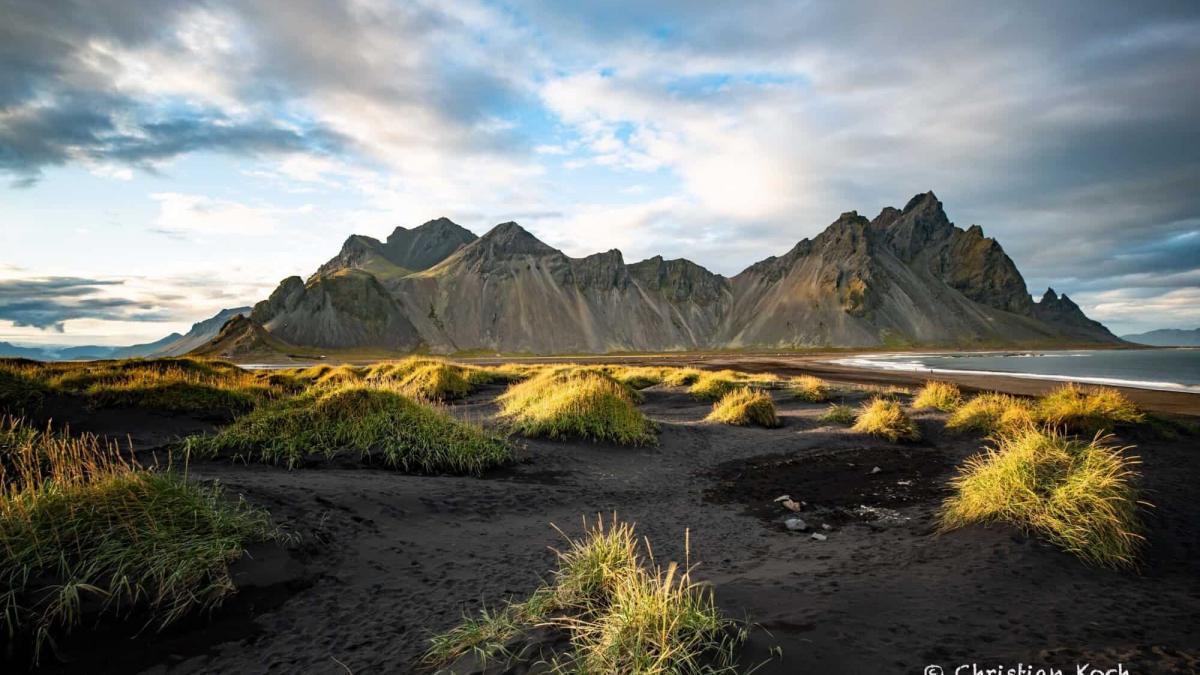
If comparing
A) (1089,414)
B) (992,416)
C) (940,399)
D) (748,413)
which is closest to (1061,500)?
(992,416)

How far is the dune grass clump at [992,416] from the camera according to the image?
Result: 43.9ft

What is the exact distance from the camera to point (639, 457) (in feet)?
41.4

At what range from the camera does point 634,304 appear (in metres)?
174

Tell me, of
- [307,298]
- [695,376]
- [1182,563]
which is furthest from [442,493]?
[307,298]

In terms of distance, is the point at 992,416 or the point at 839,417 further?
the point at 839,417

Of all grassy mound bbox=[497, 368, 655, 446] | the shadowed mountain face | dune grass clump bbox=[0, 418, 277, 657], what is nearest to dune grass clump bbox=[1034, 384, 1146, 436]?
grassy mound bbox=[497, 368, 655, 446]

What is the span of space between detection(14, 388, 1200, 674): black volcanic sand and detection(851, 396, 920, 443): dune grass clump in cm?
385

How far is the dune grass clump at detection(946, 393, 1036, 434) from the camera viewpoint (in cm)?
1339

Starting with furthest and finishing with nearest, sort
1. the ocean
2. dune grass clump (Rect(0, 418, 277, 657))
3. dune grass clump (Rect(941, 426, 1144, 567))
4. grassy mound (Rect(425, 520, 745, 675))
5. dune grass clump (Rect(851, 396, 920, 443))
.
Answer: the ocean → dune grass clump (Rect(851, 396, 920, 443)) → dune grass clump (Rect(941, 426, 1144, 567)) → dune grass clump (Rect(0, 418, 277, 657)) → grassy mound (Rect(425, 520, 745, 675))

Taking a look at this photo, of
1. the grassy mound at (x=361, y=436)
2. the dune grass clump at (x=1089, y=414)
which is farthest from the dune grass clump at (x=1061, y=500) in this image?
the grassy mound at (x=361, y=436)

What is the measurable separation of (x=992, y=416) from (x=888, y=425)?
9.55 ft

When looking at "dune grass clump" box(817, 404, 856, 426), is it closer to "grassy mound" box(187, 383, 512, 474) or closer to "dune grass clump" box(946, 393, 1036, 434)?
"dune grass clump" box(946, 393, 1036, 434)

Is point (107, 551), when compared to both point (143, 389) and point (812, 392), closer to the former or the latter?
point (143, 389)

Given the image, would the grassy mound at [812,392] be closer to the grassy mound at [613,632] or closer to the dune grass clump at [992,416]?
the dune grass clump at [992,416]
